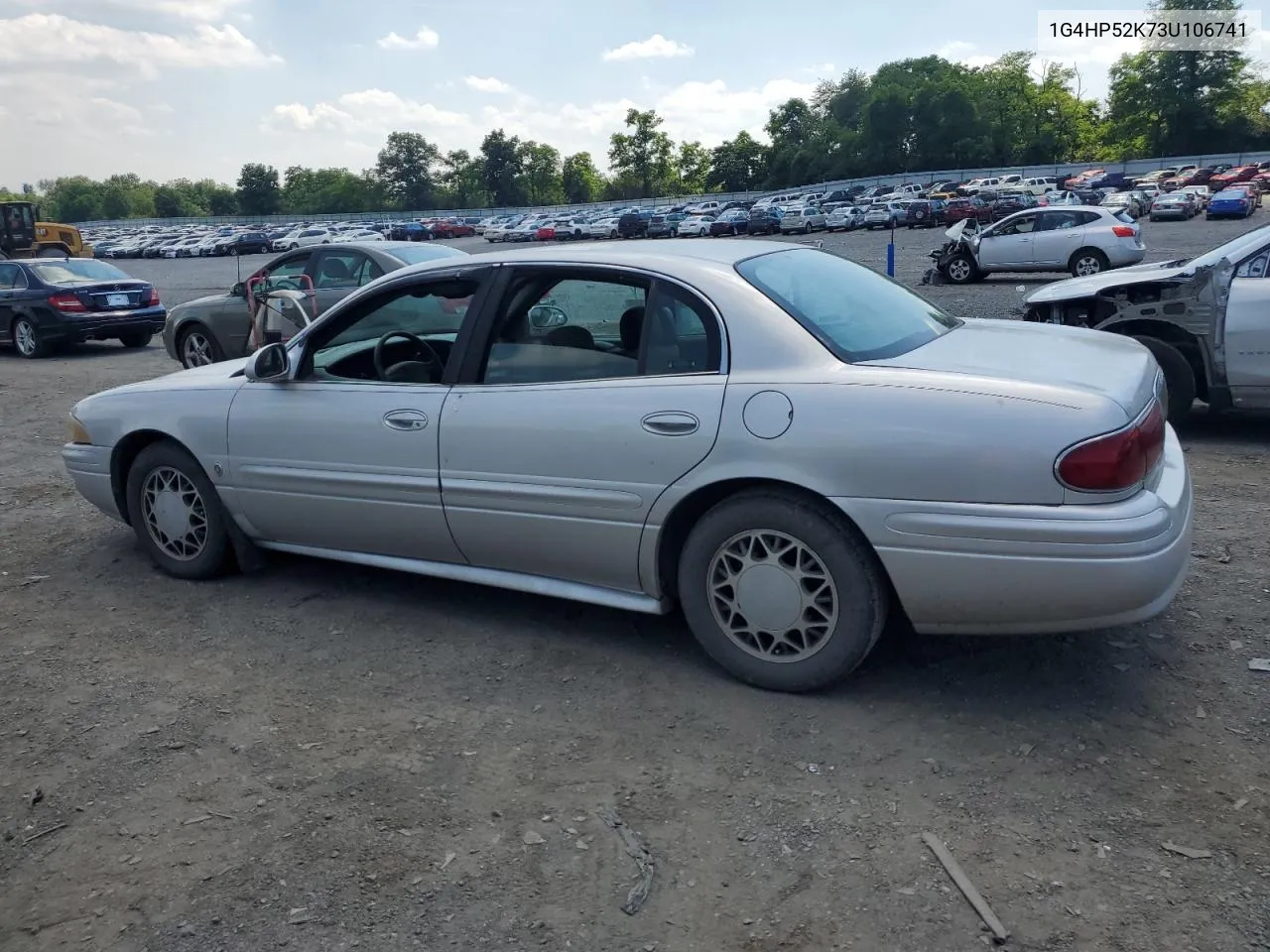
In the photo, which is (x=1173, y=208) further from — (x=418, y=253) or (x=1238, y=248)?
(x=1238, y=248)

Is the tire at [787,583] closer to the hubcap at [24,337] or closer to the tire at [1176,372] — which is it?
the tire at [1176,372]

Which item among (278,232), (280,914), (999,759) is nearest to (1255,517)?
(999,759)

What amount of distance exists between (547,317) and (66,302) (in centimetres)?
1323

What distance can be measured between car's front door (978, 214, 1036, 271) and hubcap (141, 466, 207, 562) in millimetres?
18646

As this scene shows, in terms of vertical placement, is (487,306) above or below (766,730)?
above

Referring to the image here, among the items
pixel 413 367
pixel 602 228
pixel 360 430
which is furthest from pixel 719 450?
pixel 602 228

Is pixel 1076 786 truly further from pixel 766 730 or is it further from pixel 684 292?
pixel 684 292

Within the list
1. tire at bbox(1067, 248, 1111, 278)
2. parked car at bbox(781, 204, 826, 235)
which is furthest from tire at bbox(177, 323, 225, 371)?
parked car at bbox(781, 204, 826, 235)

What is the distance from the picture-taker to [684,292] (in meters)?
3.82

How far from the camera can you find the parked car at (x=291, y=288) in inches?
423

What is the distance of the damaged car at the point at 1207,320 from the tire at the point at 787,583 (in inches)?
185

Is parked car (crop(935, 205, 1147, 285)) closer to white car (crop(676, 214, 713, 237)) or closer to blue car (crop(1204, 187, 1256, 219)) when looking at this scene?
blue car (crop(1204, 187, 1256, 219))

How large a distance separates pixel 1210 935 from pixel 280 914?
2.21 meters

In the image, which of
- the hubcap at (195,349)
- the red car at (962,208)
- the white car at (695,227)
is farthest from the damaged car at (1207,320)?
the white car at (695,227)
